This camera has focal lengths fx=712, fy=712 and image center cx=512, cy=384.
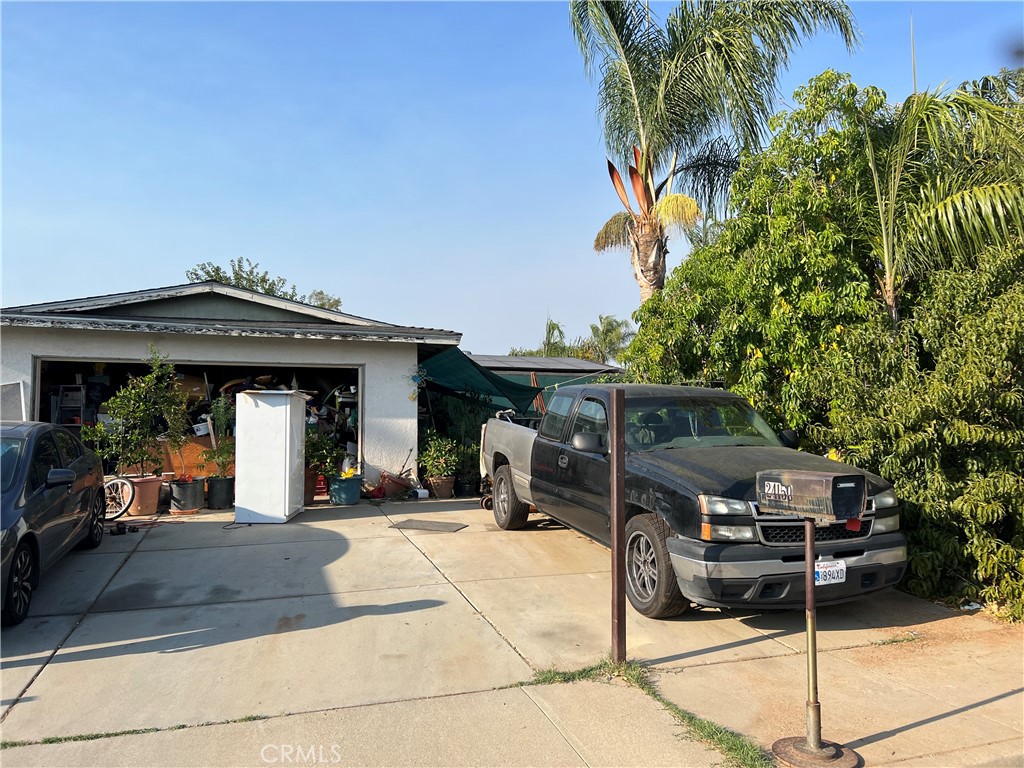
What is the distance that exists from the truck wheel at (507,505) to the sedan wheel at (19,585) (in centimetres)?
497

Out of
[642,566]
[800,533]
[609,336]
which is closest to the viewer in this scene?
[800,533]

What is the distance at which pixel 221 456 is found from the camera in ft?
36.2

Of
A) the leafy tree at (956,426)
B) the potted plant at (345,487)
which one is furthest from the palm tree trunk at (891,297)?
the potted plant at (345,487)

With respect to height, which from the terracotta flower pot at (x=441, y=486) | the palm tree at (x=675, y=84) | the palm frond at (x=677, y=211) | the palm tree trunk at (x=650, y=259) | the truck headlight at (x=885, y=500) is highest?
the palm tree at (x=675, y=84)

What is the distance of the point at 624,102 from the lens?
11805mm

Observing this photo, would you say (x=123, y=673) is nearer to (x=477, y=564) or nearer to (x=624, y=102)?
(x=477, y=564)

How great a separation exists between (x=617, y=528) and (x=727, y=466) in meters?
1.42

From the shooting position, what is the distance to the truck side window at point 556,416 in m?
7.65

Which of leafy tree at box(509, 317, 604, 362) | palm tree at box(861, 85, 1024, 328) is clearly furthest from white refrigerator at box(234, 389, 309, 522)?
leafy tree at box(509, 317, 604, 362)

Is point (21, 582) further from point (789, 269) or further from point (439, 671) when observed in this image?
point (789, 269)

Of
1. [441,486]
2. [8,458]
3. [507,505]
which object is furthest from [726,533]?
[441,486]

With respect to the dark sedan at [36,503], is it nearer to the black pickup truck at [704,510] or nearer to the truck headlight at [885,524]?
the black pickup truck at [704,510]

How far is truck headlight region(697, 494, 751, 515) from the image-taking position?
5.05 m

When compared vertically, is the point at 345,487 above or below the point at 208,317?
below
